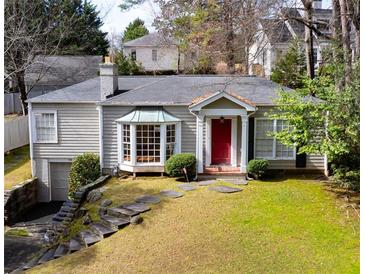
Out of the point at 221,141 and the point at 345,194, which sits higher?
the point at 221,141

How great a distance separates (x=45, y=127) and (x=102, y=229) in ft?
24.2

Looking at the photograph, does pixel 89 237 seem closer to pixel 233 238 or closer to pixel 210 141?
pixel 233 238

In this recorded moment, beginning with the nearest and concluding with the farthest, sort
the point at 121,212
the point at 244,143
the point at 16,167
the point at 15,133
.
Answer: the point at 121,212, the point at 244,143, the point at 16,167, the point at 15,133

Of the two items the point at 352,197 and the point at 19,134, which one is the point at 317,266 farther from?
the point at 19,134

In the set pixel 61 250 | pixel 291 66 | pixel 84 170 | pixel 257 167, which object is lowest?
pixel 61 250

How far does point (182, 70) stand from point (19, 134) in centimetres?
1868

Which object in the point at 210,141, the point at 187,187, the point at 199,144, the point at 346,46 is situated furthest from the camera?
the point at 210,141

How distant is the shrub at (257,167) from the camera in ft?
49.3

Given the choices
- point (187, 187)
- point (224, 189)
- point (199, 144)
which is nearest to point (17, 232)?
point (187, 187)

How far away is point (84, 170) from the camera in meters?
16.8

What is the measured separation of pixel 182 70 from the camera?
126 feet

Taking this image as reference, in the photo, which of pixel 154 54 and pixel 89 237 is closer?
pixel 89 237

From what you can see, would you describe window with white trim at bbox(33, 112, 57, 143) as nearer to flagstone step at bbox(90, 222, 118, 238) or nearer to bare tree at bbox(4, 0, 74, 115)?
bare tree at bbox(4, 0, 74, 115)
